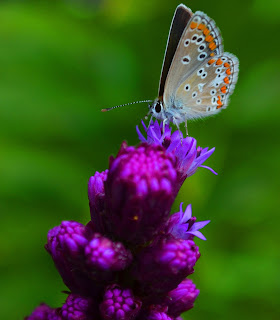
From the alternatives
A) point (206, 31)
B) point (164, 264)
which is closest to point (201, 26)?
point (206, 31)

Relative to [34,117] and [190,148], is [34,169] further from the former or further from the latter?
[190,148]

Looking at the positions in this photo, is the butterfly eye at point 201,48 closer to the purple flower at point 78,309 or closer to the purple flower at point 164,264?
the purple flower at point 164,264

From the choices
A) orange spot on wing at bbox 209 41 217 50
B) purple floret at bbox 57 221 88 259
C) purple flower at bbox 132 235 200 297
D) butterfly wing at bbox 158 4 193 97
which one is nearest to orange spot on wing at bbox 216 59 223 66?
orange spot on wing at bbox 209 41 217 50

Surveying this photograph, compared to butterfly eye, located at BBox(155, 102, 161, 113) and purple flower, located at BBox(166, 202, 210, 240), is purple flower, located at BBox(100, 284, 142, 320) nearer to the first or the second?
purple flower, located at BBox(166, 202, 210, 240)

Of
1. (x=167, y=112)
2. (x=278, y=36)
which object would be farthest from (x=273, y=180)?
(x=167, y=112)

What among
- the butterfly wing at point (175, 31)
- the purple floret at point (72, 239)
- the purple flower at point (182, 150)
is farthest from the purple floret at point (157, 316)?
the butterfly wing at point (175, 31)

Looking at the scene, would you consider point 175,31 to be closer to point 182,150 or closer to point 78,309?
point 182,150

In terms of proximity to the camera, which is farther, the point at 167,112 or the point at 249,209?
the point at 249,209
